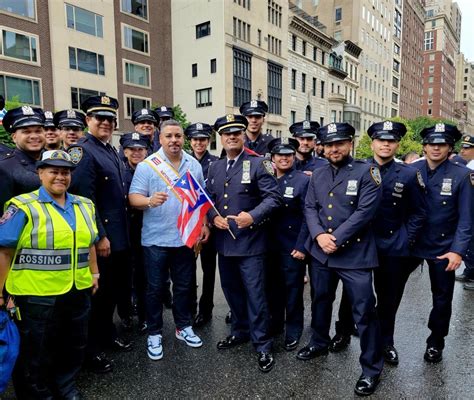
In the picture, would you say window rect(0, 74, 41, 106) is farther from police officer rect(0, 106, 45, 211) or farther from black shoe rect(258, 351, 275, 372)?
black shoe rect(258, 351, 275, 372)

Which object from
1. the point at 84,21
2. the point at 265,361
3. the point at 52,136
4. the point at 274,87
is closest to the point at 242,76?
the point at 274,87

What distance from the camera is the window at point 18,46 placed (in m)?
23.2

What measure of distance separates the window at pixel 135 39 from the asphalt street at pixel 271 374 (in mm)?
31510

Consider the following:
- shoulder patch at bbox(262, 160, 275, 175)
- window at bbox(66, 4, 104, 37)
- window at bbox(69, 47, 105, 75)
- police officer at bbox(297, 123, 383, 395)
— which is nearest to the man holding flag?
shoulder patch at bbox(262, 160, 275, 175)

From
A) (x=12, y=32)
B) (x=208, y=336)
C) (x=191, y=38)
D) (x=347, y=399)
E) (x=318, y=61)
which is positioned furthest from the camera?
(x=318, y=61)

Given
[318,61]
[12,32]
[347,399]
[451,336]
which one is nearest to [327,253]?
[347,399]

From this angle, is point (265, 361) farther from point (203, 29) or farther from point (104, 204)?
point (203, 29)

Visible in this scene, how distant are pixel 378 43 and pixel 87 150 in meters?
76.3

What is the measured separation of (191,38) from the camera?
36219 millimetres

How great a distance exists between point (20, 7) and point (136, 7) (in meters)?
10.4

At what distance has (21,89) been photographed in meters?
24.2

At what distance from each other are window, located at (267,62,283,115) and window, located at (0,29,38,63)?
75.8ft

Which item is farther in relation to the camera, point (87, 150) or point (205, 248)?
point (205, 248)

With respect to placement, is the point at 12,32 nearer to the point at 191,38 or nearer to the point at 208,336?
the point at 191,38
